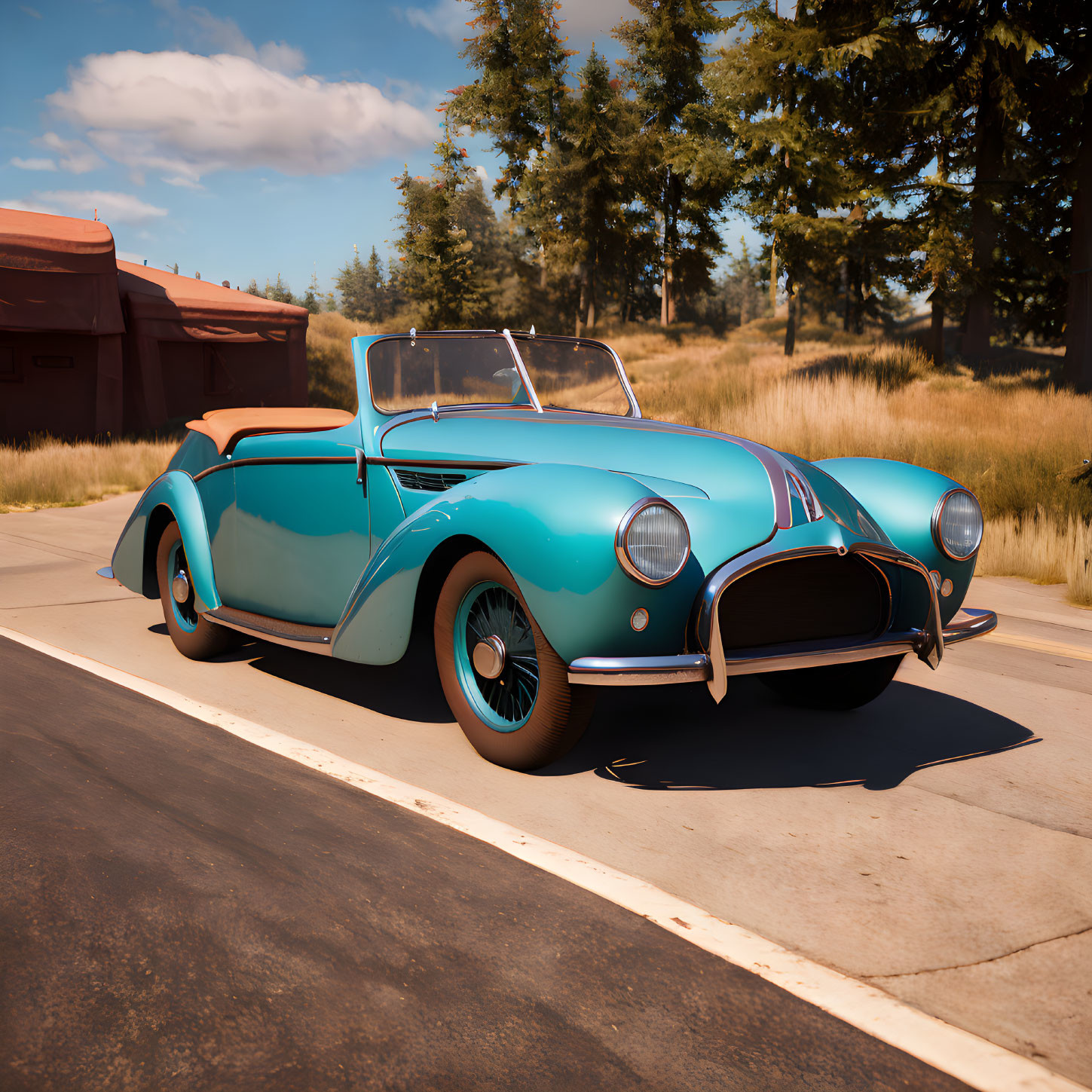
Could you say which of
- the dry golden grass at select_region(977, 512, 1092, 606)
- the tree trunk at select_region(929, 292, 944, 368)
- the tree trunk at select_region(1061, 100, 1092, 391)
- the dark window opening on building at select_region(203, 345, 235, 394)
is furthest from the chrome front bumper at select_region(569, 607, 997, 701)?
the tree trunk at select_region(929, 292, 944, 368)

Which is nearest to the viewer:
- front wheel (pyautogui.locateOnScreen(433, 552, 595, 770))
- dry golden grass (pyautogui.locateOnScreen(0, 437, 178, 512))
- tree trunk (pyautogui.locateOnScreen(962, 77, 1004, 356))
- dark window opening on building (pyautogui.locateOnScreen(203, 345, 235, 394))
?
front wheel (pyautogui.locateOnScreen(433, 552, 595, 770))

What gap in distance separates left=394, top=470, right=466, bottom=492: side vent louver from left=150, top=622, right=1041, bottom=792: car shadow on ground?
616mm

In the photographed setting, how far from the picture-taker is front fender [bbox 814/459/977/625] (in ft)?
13.0

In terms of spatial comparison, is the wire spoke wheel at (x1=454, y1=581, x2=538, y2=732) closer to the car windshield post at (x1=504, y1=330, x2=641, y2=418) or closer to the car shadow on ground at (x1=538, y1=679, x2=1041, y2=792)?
the car shadow on ground at (x1=538, y1=679, x2=1041, y2=792)

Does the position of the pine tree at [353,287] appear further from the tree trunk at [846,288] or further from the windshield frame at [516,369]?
the windshield frame at [516,369]

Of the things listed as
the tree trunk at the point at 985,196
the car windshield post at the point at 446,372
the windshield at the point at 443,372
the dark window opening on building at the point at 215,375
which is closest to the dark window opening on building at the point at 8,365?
the dark window opening on building at the point at 215,375

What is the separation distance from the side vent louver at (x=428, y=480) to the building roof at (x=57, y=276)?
1747 centimetres

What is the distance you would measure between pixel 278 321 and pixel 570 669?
75.5 feet

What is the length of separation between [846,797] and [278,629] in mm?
2574

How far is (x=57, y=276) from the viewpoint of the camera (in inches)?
733

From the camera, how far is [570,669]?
3.09 metres

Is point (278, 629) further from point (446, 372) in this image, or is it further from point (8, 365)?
point (8, 365)

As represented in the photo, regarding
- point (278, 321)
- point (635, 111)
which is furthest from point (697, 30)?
point (278, 321)

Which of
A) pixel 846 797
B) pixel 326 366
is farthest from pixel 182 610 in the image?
pixel 326 366
